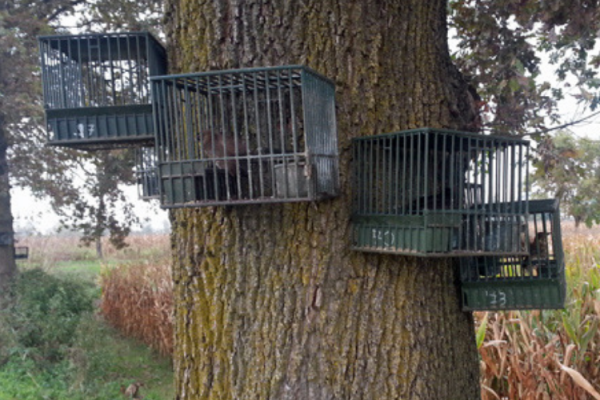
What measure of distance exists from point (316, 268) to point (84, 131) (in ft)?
3.11

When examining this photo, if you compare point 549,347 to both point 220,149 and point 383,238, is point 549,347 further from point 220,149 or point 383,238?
point 220,149

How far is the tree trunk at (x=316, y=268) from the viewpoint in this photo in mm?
1816

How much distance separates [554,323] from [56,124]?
3.81 meters

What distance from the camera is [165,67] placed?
2.04 m

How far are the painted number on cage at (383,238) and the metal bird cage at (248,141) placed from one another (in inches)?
7.9

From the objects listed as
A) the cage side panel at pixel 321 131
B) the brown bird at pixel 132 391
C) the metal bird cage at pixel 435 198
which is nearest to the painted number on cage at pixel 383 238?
the metal bird cage at pixel 435 198

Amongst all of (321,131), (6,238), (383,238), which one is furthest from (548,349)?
(6,238)

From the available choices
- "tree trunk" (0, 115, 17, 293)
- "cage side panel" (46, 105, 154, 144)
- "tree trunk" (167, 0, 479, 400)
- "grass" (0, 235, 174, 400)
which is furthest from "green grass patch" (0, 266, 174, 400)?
"cage side panel" (46, 105, 154, 144)

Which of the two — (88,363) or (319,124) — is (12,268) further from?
(319,124)

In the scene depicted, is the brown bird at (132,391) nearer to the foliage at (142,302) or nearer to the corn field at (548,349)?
the foliage at (142,302)

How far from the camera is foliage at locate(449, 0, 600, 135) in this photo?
2.81 metres

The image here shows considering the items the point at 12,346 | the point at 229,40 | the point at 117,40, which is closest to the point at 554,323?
the point at 229,40

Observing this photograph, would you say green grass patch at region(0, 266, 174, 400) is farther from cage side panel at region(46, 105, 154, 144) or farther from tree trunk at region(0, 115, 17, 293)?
cage side panel at region(46, 105, 154, 144)

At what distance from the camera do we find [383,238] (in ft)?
5.75
